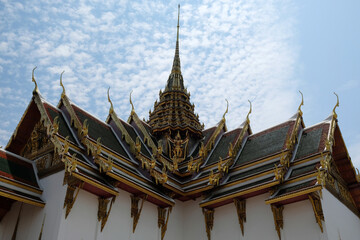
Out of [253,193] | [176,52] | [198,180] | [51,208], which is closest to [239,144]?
[198,180]

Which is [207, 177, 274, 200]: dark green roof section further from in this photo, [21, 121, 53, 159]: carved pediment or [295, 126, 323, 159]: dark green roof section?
[21, 121, 53, 159]: carved pediment

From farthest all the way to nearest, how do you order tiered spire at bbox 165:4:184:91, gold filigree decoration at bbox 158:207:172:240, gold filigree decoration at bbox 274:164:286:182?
1. tiered spire at bbox 165:4:184:91
2. gold filigree decoration at bbox 158:207:172:240
3. gold filigree decoration at bbox 274:164:286:182

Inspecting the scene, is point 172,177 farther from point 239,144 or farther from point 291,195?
point 291,195

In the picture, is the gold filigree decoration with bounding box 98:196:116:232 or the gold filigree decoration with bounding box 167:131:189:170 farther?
the gold filigree decoration with bounding box 167:131:189:170

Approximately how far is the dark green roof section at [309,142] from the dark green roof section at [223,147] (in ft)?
8.36

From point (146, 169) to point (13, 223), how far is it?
4.05 meters

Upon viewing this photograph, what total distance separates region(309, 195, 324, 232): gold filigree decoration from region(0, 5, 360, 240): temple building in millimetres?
24

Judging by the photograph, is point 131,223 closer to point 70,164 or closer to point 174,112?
point 70,164

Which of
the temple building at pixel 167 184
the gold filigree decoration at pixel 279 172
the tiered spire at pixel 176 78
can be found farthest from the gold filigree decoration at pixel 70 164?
the tiered spire at pixel 176 78

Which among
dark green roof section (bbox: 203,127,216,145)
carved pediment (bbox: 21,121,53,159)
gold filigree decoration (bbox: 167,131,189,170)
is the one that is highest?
dark green roof section (bbox: 203,127,216,145)

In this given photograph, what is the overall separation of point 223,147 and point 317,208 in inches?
207

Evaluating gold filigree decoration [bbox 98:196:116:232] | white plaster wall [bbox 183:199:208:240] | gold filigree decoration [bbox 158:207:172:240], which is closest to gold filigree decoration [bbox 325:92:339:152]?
white plaster wall [bbox 183:199:208:240]

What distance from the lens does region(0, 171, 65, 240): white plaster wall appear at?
342 inches

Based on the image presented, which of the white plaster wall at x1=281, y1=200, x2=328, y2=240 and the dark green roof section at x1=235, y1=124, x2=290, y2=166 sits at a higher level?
the dark green roof section at x1=235, y1=124, x2=290, y2=166
